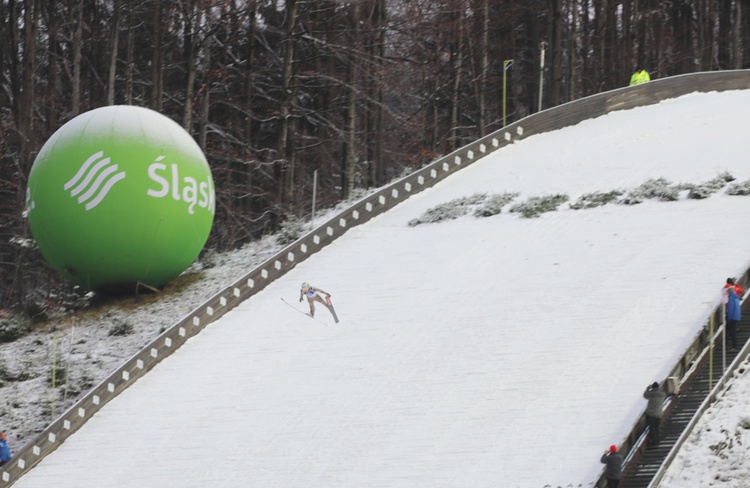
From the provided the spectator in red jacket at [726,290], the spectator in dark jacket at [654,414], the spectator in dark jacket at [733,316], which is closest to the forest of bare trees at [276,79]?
the spectator in red jacket at [726,290]

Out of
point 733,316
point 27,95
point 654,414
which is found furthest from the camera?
point 27,95

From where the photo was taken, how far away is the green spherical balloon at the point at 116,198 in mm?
27625

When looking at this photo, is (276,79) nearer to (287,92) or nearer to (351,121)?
(351,121)

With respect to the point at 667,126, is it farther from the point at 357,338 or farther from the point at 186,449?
the point at 186,449

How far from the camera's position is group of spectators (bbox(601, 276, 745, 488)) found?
1844 centimetres

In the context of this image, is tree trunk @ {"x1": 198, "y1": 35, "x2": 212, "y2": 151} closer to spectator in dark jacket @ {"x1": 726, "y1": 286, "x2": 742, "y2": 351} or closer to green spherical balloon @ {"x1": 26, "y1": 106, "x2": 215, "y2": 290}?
green spherical balloon @ {"x1": 26, "y1": 106, "x2": 215, "y2": 290}

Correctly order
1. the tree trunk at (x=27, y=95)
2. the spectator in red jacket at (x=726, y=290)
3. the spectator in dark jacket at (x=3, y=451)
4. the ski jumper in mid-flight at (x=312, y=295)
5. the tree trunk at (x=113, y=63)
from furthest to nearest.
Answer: the tree trunk at (x=113, y=63), the tree trunk at (x=27, y=95), the ski jumper in mid-flight at (x=312, y=295), the spectator in red jacket at (x=726, y=290), the spectator in dark jacket at (x=3, y=451)

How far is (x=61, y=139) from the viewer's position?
2812cm

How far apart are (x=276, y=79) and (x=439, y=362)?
92.7 feet

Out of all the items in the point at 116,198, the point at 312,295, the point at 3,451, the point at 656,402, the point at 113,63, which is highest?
the point at 113,63

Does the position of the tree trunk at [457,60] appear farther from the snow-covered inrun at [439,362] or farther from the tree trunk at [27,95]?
the snow-covered inrun at [439,362]

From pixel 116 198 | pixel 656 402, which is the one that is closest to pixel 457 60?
pixel 116 198

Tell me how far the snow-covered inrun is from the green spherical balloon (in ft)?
7.54

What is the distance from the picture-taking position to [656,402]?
19.9 metres
